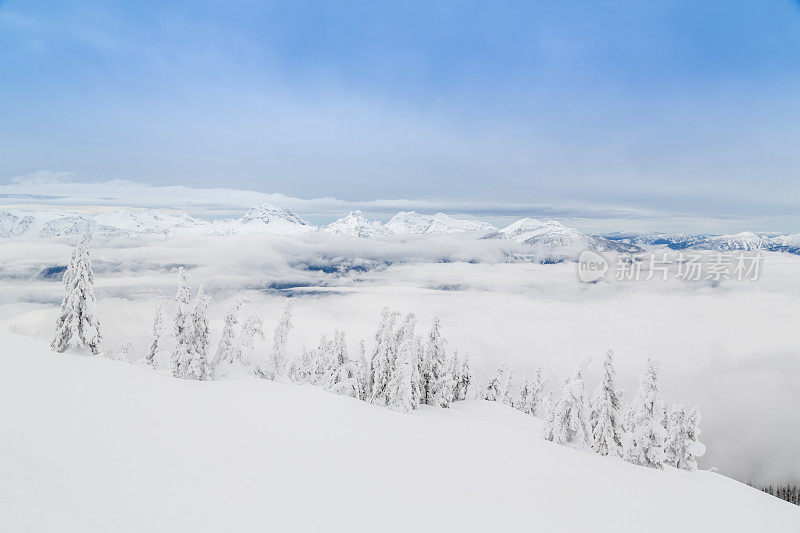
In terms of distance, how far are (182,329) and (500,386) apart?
52.4 m

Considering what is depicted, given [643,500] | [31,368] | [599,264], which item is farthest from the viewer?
[599,264]

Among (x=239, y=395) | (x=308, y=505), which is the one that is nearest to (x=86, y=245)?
(x=239, y=395)

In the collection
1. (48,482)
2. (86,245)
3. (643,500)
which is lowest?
(643,500)

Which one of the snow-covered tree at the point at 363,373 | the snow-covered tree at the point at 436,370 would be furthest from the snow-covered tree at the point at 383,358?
the snow-covered tree at the point at 436,370

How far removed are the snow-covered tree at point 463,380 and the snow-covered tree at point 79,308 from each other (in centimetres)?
3931

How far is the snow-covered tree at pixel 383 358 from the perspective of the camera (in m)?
30.8

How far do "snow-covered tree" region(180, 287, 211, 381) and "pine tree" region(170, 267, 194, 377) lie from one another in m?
0.24

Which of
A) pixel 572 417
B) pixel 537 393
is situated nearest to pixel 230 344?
pixel 572 417

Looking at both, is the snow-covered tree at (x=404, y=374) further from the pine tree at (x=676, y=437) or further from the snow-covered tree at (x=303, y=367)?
the pine tree at (x=676, y=437)

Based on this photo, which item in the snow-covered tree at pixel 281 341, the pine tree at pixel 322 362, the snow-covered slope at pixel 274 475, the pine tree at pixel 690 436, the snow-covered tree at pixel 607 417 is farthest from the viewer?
the pine tree at pixel 322 362

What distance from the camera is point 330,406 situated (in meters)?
18.1

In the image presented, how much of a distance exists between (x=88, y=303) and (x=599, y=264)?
4114cm

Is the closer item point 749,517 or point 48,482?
point 48,482

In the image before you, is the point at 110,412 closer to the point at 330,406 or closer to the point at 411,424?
the point at 330,406
